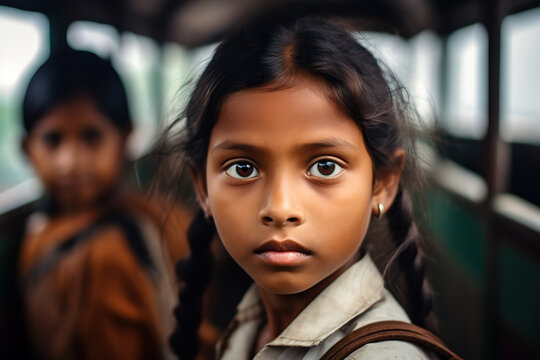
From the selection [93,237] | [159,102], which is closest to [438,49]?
[159,102]

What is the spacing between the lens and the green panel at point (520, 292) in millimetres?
2379

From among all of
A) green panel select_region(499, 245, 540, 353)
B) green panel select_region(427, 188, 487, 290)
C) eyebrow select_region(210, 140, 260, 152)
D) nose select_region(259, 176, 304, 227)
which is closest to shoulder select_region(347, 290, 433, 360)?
nose select_region(259, 176, 304, 227)

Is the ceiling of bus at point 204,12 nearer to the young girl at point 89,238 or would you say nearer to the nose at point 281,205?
the young girl at point 89,238

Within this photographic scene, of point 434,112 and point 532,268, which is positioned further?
point 532,268

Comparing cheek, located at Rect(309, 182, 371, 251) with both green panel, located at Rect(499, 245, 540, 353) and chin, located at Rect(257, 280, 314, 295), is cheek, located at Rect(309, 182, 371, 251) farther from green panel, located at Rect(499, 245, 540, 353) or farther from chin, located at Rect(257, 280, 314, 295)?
green panel, located at Rect(499, 245, 540, 353)

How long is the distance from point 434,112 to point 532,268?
5.56 ft

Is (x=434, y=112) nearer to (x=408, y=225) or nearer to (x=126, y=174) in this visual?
(x=408, y=225)

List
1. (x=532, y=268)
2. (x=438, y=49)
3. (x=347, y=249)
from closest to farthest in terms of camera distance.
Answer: (x=347, y=249) → (x=532, y=268) → (x=438, y=49)

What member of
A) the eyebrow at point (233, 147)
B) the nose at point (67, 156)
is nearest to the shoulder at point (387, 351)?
the eyebrow at point (233, 147)

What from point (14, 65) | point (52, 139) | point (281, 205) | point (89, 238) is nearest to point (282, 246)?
point (281, 205)

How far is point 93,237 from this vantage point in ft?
7.17

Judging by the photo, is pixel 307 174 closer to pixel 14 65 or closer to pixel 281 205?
pixel 281 205

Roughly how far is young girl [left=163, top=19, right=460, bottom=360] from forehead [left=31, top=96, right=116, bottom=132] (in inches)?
53.0

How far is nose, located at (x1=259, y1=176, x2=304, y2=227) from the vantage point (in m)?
0.77
